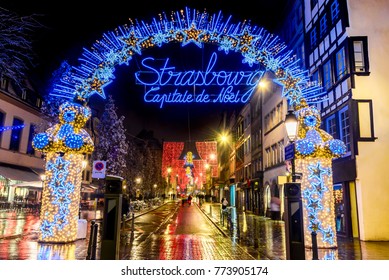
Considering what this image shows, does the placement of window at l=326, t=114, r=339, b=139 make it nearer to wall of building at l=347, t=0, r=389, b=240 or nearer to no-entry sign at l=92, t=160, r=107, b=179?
wall of building at l=347, t=0, r=389, b=240

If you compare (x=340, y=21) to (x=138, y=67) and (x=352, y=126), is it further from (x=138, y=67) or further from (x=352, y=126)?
(x=138, y=67)

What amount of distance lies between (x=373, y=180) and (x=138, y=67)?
36.8ft

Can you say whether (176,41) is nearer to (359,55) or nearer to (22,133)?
(359,55)

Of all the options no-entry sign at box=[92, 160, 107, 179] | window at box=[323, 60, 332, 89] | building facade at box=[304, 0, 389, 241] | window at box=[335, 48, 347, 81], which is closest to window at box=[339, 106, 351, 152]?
building facade at box=[304, 0, 389, 241]

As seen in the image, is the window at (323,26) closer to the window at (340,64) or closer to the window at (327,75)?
the window at (327,75)

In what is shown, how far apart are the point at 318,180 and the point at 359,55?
7582 millimetres

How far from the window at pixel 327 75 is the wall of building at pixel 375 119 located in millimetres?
2519

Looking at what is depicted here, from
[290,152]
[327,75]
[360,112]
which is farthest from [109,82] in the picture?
[327,75]

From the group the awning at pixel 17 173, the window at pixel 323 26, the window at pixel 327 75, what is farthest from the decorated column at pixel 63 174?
the awning at pixel 17 173

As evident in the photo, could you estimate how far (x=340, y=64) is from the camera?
56.6ft

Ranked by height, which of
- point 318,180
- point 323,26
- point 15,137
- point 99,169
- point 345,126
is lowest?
point 318,180

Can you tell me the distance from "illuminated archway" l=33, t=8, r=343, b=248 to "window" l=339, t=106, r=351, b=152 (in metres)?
4.16

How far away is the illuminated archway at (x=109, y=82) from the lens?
1224 centimetres
